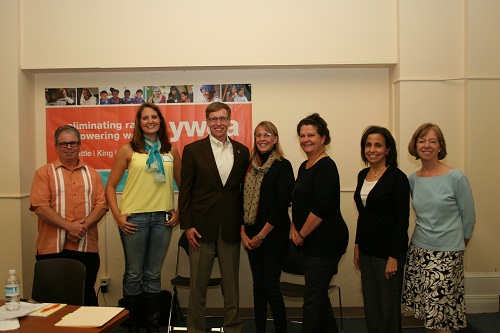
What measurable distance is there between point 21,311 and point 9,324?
14cm

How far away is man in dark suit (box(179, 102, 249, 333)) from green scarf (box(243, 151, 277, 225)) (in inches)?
4.0

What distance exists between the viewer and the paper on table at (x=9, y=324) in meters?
1.81

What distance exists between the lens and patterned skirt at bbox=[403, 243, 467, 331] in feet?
8.64

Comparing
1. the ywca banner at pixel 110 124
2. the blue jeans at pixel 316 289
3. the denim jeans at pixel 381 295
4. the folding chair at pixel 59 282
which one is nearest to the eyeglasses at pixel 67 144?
the folding chair at pixel 59 282

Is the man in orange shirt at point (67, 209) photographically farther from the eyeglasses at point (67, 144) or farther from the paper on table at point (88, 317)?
the paper on table at point (88, 317)

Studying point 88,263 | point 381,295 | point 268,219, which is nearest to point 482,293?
point 381,295

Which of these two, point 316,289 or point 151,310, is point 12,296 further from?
point 316,289

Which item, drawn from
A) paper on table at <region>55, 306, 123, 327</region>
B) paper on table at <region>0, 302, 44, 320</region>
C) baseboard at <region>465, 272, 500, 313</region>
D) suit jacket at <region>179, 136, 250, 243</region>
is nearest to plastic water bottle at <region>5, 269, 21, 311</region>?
paper on table at <region>0, 302, 44, 320</region>

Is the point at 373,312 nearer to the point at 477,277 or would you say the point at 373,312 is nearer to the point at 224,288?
the point at 224,288

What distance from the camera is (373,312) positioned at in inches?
109

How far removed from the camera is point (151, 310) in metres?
3.22

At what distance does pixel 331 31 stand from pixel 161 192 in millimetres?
2218

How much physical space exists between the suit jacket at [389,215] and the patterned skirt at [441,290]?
188 millimetres

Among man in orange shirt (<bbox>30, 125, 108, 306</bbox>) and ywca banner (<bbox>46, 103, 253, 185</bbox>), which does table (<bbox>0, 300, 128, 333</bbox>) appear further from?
ywca banner (<bbox>46, 103, 253, 185</bbox>)
